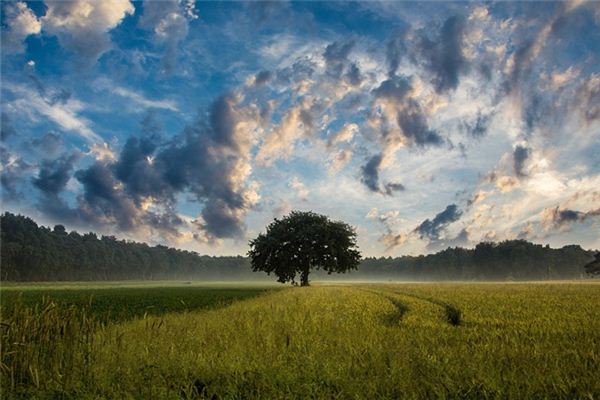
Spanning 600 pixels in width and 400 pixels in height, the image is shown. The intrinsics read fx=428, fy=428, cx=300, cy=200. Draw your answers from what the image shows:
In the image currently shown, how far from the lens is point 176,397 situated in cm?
659

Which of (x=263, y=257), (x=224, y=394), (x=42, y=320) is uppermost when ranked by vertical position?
(x=263, y=257)

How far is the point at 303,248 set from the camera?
69625mm

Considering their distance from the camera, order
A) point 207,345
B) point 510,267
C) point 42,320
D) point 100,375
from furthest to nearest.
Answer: point 510,267, point 207,345, point 42,320, point 100,375

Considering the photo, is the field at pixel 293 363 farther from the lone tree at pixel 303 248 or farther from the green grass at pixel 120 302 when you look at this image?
the lone tree at pixel 303 248

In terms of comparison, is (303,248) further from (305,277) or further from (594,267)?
(594,267)

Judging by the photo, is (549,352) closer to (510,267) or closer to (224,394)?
(224,394)

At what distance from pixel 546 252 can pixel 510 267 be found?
19911 mm

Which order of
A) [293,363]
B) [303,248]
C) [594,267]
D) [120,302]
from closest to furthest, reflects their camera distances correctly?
[293,363], [120,302], [303,248], [594,267]

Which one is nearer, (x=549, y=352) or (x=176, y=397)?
(x=176, y=397)

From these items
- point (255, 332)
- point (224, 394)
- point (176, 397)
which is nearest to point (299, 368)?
point (224, 394)

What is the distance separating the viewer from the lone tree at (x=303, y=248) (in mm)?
69250

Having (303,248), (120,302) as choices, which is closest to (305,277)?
(303,248)

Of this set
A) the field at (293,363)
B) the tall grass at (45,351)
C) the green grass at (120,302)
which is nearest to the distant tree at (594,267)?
the green grass at (120,302)

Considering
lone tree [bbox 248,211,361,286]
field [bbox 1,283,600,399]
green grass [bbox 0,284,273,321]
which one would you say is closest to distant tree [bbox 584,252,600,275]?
lone tree [bbox 248,211,361,286]
